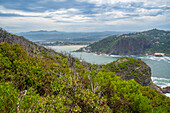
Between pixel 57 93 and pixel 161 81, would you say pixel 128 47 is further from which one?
pixel 57 93

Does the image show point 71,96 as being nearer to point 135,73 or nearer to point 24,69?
point 24,69

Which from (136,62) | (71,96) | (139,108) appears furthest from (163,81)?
(71,96)

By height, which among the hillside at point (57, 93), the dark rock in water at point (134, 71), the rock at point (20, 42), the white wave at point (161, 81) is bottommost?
the white wave at point (161, 81)

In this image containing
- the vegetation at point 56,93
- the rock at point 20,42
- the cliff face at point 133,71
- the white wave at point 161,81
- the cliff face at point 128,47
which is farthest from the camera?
the cliff face at point 128,47

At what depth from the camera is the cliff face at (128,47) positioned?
121894 mm

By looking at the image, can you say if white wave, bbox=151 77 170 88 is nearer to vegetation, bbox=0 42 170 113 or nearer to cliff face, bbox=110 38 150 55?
vegetation, bbox=0 42 170 113

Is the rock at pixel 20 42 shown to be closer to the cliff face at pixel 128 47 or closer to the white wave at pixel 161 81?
the white wave at pixel 161 81

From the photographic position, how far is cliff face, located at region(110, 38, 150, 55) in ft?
400

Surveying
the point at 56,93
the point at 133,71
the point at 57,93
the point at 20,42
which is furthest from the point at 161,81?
the point at 57,93

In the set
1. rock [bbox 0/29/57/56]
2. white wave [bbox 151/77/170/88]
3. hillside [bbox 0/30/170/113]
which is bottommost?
white wave [bbox 151/77/170/88]

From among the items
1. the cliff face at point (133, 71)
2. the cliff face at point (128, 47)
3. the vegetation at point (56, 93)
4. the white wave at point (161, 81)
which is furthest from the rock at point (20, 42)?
the cliff face at point (128, 47)

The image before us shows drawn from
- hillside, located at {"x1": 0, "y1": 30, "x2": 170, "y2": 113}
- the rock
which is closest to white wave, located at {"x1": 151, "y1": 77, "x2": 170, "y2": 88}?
the rock

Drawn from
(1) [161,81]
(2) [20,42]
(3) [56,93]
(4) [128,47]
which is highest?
(2) [20,42]

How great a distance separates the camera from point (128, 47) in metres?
124
